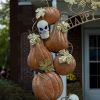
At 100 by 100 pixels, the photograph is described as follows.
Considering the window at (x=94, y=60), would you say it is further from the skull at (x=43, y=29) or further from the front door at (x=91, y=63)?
the skull at (x=43, y=29)

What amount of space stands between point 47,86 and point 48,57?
1.40ft

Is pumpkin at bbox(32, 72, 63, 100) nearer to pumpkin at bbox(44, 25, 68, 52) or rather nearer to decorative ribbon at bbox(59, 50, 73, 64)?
decorative ribbon at bbox(59, 50, 73, 64)

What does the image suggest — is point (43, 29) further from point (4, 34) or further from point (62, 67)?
point (4, 34)

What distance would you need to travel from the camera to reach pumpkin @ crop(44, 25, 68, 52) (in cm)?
651

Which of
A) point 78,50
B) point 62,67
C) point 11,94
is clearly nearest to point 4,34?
point 78,50

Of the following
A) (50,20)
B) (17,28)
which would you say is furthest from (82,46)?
(50,20)

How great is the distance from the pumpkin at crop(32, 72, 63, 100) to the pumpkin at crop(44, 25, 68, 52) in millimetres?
396

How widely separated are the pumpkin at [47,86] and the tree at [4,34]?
24.2m

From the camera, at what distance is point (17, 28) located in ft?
45.6

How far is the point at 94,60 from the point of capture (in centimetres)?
1368

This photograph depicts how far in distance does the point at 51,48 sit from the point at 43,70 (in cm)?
37

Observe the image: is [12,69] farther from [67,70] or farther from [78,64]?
[67,70]

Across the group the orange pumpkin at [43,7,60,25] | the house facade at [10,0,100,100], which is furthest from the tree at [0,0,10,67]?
the orange pumpkin at [43,7,60,25]

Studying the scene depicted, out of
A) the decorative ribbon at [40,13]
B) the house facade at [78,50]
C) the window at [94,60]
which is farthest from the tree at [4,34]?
the decorative ribbon at [40,13]
